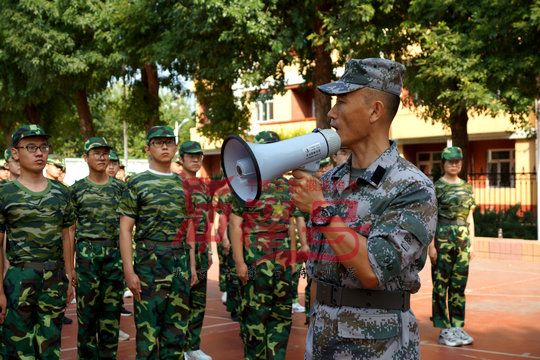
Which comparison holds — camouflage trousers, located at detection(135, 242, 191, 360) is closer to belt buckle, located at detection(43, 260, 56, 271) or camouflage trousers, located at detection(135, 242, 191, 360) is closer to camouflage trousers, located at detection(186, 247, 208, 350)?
belt buckle, located at detection(43, 260, 56, 271)

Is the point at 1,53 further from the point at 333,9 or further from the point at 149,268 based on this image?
the point at 149,268

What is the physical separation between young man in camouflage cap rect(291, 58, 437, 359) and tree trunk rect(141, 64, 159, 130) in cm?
1810

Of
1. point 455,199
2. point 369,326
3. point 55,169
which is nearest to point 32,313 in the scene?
point 369,326

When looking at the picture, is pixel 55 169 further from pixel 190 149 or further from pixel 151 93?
pixel 151 93

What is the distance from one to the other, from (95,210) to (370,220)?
14.2 ft

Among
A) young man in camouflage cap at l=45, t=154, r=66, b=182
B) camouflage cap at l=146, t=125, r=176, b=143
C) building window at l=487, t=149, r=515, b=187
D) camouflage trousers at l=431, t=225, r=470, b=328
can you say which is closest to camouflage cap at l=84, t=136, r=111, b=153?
camouflage cap at l=146, t=125, r=176, b=143

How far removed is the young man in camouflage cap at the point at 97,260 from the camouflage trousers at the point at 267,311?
4.07 ft

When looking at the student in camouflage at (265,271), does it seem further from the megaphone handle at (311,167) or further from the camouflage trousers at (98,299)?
the megaphone handle at (311,167)

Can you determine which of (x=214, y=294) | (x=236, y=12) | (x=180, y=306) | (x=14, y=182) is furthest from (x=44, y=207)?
(x=236, y=12)

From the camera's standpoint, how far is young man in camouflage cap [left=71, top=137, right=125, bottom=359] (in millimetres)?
6266

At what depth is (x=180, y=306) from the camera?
5.52 m

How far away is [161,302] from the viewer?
543 centimetres

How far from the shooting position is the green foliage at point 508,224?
1645cm

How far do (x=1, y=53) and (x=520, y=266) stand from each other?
15.3m
